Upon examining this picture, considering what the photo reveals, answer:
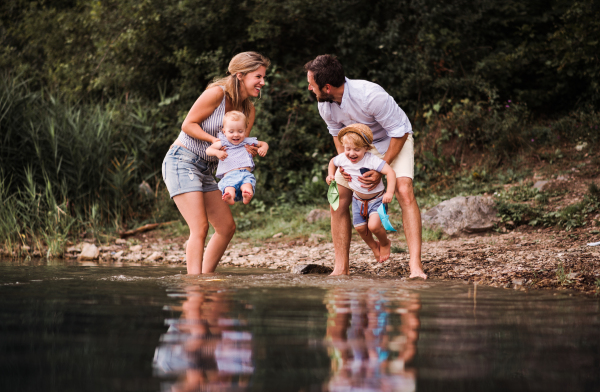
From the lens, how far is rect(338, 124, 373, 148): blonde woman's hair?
5.14 meters

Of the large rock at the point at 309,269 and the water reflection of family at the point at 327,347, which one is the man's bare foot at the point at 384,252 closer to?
the large rock at the point at 309,269

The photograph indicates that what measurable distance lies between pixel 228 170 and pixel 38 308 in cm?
207

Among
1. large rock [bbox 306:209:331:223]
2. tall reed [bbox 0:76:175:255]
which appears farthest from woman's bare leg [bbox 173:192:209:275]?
large rock [bbox 306:209:331:223]

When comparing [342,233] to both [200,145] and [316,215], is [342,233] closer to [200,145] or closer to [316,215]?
[200,145]

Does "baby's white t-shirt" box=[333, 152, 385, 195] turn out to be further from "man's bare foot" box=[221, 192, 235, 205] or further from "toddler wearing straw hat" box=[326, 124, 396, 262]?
"man's bare foot" box=[221, 192, 235, 205]

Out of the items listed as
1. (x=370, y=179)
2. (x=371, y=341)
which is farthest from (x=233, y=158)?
(x=371, y=341)

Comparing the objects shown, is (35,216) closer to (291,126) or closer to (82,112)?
(82,112)

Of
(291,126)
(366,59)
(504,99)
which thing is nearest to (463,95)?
(504,99)

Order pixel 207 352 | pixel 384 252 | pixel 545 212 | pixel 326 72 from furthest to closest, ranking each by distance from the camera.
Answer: pixel 545 212, pixel 384 252, pixel 326 72, pixel 207 352

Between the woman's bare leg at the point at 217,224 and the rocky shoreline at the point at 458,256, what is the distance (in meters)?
0.82

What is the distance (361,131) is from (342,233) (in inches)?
39.8

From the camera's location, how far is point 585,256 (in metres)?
5.44

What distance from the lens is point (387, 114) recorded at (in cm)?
513

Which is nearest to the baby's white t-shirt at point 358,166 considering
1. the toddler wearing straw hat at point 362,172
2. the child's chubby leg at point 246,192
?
the toddler wearing straw hat at point 362,172
